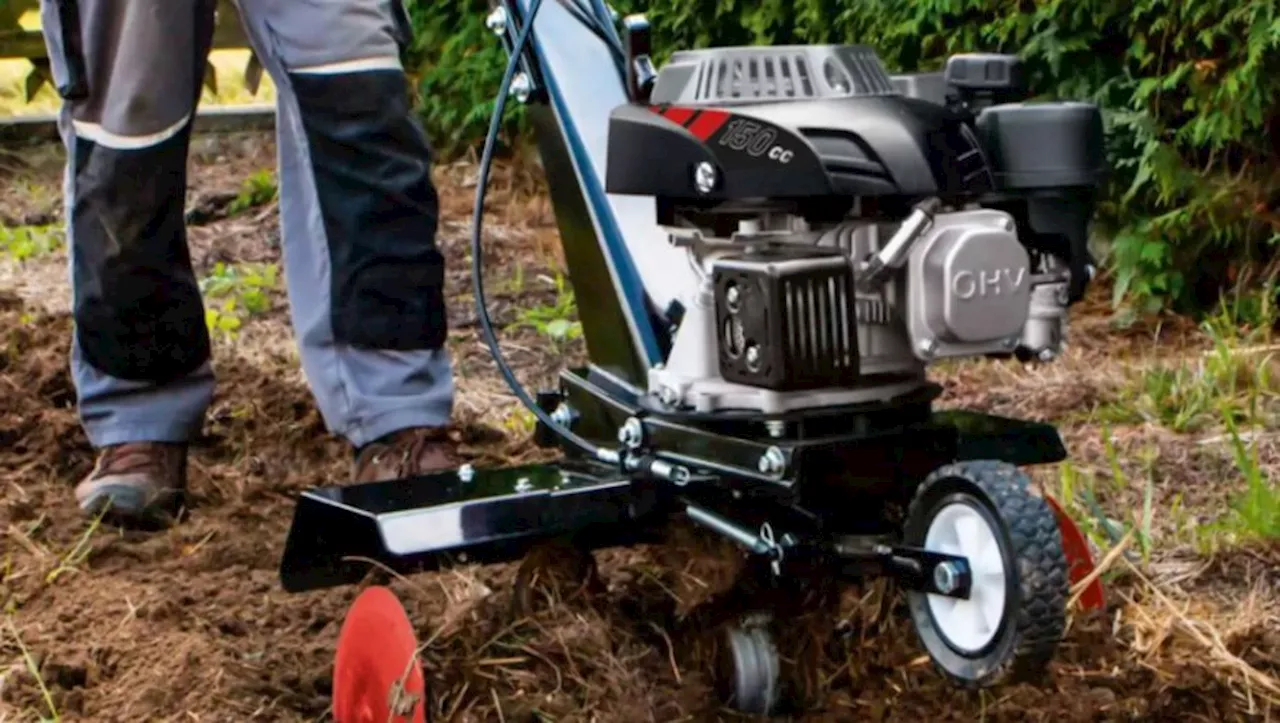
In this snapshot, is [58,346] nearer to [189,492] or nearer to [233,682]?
[189,492]

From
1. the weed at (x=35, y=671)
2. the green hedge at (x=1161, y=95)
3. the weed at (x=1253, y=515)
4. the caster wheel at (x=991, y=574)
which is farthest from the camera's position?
the green hedge at (x=1161, y=95)

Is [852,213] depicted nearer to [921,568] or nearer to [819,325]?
[819,325]

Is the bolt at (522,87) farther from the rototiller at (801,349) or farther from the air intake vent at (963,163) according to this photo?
the air intake vent at (963,163)

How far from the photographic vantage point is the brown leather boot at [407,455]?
238 centimetres

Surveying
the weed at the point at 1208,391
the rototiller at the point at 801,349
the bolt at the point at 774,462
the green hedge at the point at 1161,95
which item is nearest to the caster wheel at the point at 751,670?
the rototiller at the point at 801,349

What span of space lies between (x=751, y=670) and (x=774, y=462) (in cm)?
30

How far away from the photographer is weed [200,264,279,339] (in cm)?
386

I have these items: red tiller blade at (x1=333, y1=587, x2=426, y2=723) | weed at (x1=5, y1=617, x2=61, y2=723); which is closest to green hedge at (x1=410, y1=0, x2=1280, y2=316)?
red tiller blade at (x1=333, y1=587, x2=426, y2=723)

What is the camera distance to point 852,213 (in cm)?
168

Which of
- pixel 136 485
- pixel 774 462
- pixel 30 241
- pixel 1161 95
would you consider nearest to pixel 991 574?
pixel 774 462

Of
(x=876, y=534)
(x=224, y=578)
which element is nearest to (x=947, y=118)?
(x=876, y=534)

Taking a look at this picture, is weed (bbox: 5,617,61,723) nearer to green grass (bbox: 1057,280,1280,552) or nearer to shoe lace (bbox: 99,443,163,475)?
shoe lace (bbox: 99,443,163,475)

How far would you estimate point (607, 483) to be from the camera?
1846mm

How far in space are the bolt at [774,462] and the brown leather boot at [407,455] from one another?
777 millimetres
